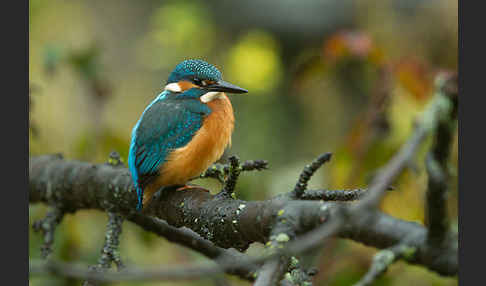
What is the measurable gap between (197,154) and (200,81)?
0.45 meters

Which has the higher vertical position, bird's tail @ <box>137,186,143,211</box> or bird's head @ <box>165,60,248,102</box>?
bird's head @ <box>165,60,248,102</box>

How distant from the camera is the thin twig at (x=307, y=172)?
131 cm

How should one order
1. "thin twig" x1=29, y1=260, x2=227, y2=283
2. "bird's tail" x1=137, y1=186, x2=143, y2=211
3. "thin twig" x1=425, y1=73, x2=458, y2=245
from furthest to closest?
1. "bird's tail" x1=137, y1=186, x2=143, y2=211
2. "thin twig" x1=425, y1=73, x2=458, y2=245
3. "thin twig" x1=29, y1=260, x2=227, y2=283

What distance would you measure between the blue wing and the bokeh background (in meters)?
0.38

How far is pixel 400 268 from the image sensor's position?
2.51 meters

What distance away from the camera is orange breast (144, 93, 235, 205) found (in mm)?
2387

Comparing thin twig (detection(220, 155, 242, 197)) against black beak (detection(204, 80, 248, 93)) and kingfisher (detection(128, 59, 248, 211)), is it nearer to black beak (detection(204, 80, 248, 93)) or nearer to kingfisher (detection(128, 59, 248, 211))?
kingfisher (detection(128, 59, 248, 211))

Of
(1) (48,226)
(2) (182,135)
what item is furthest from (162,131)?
(1) (48,226)

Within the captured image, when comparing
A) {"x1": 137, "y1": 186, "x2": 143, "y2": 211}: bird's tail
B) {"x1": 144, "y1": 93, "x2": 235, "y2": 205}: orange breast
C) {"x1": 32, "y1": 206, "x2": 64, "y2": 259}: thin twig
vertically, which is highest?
{"x1": 144, "y1": 93, "x2": 235, "y2": 205}: orange breast

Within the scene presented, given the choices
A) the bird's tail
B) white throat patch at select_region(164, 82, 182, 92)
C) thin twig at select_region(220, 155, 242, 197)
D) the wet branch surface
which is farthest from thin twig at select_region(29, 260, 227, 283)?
white throat patch at select_region(164, 82, 182, 92)

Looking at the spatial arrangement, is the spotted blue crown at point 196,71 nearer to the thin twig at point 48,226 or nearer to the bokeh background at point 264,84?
the bokeh background at point 264,84

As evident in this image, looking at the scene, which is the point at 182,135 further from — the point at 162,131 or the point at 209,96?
the point at 209,96

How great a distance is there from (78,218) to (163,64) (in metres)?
1.71

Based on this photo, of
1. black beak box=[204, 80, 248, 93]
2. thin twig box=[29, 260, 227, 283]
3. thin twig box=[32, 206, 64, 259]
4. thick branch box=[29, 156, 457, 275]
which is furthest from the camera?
black beak box=[204, 80, 248, 93]
